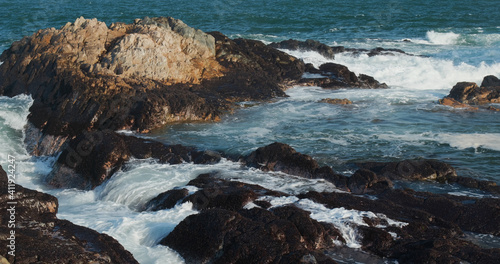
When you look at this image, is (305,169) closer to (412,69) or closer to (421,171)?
(421,171)

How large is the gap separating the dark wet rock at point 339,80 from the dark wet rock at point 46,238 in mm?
14022

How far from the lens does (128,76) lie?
56.1ft

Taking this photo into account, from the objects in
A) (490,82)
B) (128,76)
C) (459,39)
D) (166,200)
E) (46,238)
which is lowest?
(166,200)

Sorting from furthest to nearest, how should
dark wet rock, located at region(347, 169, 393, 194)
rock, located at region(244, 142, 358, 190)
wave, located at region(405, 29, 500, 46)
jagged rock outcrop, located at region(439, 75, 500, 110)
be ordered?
wave, located at region(405, 29, 500, 46)
jagged rock outcrop, located at region(439, 75, 500, 110)
rock, located at region(244, 142, 358, 190)
dark wet rock, located at region(347, 169, 393, 194)

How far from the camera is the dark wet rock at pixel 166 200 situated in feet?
33.0

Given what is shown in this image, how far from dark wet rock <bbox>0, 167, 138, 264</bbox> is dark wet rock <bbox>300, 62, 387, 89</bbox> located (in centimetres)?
1402

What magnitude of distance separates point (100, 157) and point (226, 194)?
14.1 ft

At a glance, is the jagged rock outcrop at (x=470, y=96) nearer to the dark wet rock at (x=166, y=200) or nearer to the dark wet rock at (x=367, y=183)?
the dark wet rock at (x=367, y=183)

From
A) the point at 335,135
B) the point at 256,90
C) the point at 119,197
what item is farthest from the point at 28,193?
the point at 256,90

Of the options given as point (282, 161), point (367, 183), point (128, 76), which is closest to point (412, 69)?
point (128, 76)

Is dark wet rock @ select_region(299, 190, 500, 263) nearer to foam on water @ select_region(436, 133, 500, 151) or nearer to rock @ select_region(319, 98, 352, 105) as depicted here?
foam on water @ select_region(436, 133, 500, 151)

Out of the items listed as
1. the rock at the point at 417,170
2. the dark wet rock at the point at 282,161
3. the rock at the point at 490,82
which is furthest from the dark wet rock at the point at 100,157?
the rock at the point at 490,82

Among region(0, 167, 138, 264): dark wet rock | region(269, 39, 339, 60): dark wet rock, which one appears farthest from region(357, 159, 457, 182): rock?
region(269, 39, 339, 60): dark wet rock

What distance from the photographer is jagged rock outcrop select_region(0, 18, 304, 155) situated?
50.1 feet
